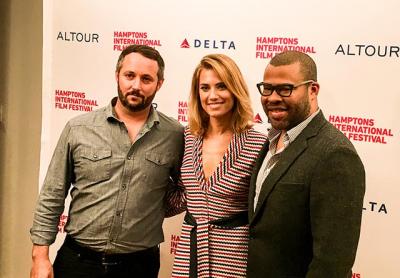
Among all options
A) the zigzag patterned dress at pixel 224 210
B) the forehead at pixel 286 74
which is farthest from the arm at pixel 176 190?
the forehead at pixel 286 74

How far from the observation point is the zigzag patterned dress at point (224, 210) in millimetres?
1827

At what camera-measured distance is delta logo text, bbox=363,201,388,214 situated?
2.16 m

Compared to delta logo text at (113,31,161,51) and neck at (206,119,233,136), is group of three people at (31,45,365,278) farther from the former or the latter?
delta logo text at (113,31,161,51)

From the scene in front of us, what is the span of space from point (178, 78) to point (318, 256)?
1410 mm

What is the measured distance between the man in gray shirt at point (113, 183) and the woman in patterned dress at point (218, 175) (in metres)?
0.18

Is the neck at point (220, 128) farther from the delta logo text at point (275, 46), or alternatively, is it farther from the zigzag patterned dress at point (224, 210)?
the delta logo text at point (275, 46)

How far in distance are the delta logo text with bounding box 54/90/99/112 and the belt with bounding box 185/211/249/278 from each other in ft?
3.81

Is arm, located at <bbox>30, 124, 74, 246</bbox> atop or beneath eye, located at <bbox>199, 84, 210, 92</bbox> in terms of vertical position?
beneath

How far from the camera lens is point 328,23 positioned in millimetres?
2221

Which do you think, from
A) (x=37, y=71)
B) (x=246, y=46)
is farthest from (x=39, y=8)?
(x=246, y=46)

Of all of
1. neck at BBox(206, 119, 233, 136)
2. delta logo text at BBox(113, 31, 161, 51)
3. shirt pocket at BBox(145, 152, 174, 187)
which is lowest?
shirt pocket at BBox(145, 152, 174, 187)

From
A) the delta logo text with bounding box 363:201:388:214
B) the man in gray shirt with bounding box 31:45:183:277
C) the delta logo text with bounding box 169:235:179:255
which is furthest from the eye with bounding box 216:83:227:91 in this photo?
the delta logo text with bounding box 169:235:179:255

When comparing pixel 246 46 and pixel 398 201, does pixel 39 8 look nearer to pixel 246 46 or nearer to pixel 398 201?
pixel 246 46

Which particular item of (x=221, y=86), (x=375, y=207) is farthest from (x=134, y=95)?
(x=375, y=207)
